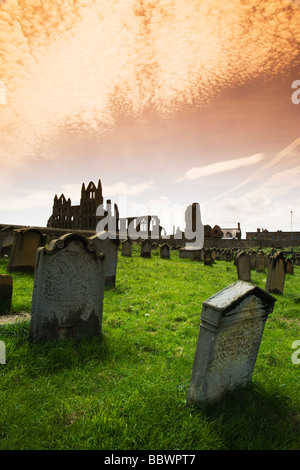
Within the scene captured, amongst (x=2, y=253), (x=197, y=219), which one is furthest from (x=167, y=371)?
(x=197, y=219)

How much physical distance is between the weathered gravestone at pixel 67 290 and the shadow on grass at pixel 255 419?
82.4 inches

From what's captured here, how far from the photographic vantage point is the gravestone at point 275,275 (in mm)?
9289

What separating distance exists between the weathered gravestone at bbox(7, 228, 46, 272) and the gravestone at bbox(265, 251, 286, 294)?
25.7 ft

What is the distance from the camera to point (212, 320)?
8.35 feet

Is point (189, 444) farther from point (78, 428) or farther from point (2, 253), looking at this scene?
point (2, 253)

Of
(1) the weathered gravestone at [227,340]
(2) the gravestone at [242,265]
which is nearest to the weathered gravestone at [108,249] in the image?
(1) the weathered gravestone at [227,340]

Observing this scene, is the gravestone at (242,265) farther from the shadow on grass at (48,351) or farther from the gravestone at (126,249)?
the shadow on grass at (48,351)

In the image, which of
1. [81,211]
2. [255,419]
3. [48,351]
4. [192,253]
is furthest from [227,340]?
[81,211]

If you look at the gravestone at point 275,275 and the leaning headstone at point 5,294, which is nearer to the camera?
the leaning headstone at point 5,294

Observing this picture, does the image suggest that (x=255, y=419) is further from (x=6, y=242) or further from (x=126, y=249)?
(x=126, y=249)

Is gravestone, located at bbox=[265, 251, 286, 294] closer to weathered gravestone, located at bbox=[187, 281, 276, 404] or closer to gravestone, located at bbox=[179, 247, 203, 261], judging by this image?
weathered gravestone, located at bbox=[187, 281, 276, 404]

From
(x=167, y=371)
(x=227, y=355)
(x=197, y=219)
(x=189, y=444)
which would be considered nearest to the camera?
(x=189, y=444)

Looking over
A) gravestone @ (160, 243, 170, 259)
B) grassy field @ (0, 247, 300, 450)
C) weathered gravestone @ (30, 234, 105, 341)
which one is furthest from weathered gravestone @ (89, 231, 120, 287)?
gravestone @ (160, 243, 170, 259)

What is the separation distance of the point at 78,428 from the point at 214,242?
49893 mm
